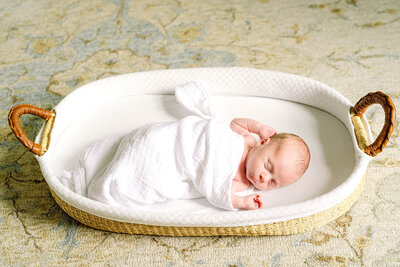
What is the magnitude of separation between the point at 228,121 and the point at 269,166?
32 centimetres

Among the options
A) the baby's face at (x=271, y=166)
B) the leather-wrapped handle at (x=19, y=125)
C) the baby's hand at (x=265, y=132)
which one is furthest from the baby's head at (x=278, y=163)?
the leather-wrapped handle at (x=19, y=125)

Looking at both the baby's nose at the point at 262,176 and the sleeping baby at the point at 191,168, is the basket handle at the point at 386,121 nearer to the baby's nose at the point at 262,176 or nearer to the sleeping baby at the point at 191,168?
the sleeping baby at the point at 191,168

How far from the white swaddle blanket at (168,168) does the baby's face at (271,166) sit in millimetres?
53

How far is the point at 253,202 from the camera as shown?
Answer: 124 cm

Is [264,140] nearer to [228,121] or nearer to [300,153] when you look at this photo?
[300,153]

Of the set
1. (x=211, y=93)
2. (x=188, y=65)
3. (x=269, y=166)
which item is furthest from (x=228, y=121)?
(x=188, y=65)

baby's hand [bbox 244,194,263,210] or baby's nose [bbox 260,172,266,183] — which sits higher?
baby's nose [bbox 260,172,266,183]

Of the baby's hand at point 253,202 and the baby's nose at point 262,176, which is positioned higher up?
the baby's nose at point 262,176

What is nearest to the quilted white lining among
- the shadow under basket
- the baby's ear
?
→ the shadow under basket

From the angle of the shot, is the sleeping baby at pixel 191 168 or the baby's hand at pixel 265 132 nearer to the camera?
the sleeping baby at pixel 191 168

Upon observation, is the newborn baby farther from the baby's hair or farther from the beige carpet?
the beige carpet

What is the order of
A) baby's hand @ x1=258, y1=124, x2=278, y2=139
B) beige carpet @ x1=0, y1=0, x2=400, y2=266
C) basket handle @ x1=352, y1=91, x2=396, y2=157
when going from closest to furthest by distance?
basket handle @ x1=352, y1=91, x2=396, y2=157 < beige carpet @ x1=0, y1=0, x2=400, y2=266 < baby's hand @ x1=258, y1=124, x2=278, y2=139

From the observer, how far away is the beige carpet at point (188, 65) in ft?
4.15

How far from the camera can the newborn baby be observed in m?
1.25
